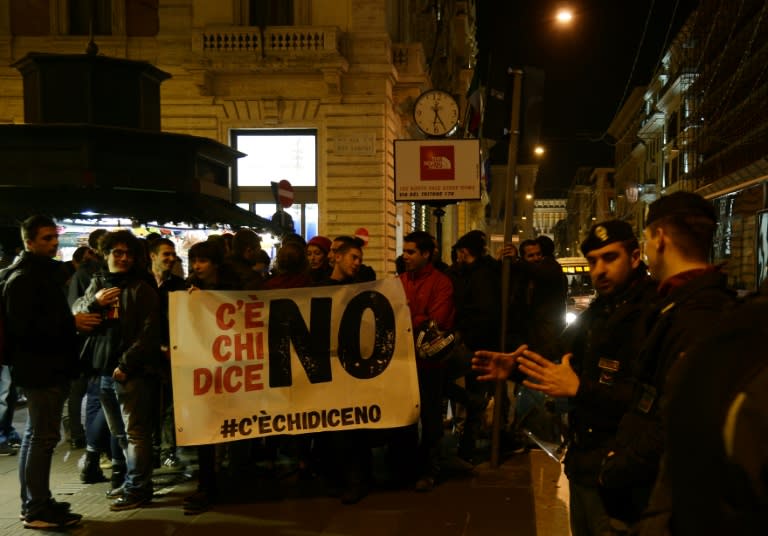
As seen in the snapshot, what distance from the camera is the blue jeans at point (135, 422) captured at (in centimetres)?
577

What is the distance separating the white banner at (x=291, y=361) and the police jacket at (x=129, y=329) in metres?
0.16

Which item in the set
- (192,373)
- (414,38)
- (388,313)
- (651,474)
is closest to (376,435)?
(388,313)

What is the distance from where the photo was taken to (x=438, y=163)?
9.60m

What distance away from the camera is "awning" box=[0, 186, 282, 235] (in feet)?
30.0

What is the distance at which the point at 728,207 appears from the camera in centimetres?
1031

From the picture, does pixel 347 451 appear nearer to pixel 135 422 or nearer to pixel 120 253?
pixel 135 422

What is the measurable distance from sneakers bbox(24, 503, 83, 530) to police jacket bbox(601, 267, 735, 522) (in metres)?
4.31

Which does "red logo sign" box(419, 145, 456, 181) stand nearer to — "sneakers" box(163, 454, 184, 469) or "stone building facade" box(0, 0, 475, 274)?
"sneakers" box(163, 454, 184, 469)

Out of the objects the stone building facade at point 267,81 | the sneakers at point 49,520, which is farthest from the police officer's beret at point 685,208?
the stone building facade at point 267,81

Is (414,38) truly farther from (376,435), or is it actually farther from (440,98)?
(376,435)

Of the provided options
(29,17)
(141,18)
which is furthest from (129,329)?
(29,17)

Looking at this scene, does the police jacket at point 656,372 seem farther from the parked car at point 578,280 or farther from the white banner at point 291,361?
the parked car at point 578,280

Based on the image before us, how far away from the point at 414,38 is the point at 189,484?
26.1m

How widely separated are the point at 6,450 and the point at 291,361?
142 inches
